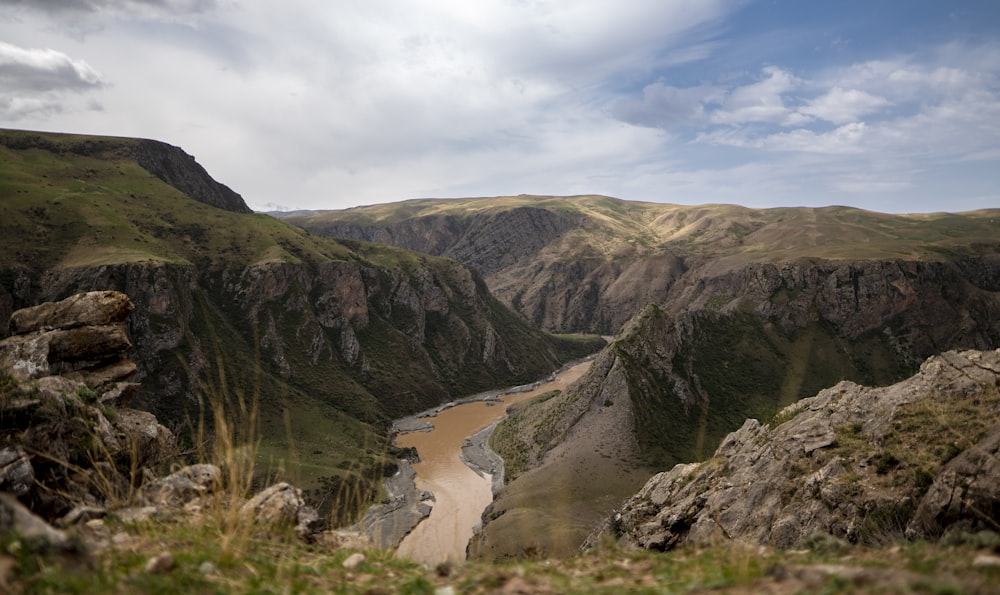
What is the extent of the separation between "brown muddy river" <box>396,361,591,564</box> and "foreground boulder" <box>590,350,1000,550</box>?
39.7 ft

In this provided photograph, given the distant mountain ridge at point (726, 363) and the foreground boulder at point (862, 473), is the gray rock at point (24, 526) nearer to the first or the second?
the foreground boulder at point (862, 473)

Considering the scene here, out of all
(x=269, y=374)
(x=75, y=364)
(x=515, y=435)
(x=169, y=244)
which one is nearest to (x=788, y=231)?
(x=515, y=435)

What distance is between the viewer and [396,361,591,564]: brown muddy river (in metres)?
51.7

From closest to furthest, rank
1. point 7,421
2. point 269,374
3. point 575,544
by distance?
1. point 7,421
2. point 575,544
3. point 269,374

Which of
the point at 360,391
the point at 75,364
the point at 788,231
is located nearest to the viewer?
the point at 75,364

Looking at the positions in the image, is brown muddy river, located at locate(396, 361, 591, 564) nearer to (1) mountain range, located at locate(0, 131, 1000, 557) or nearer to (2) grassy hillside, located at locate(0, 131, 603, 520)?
(1) mountain range, located at locate(0, 131, 1000, 557)

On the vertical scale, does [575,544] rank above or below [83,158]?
below

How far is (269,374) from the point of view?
9488 centimetres

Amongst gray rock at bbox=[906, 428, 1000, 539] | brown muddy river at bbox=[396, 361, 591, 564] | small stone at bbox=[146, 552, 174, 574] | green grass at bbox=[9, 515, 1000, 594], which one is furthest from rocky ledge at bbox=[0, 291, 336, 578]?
brown muddy river at bbox=[396, 361, 591, 564]

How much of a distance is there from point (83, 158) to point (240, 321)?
71.8 metres

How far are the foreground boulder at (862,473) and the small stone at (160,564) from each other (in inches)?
387

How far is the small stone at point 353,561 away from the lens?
21.5 feet

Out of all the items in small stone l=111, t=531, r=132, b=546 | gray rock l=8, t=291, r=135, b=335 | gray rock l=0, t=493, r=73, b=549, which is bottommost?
small stone l=111, t=531, r=132, b=546

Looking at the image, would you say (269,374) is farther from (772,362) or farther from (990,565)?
(990,565)
